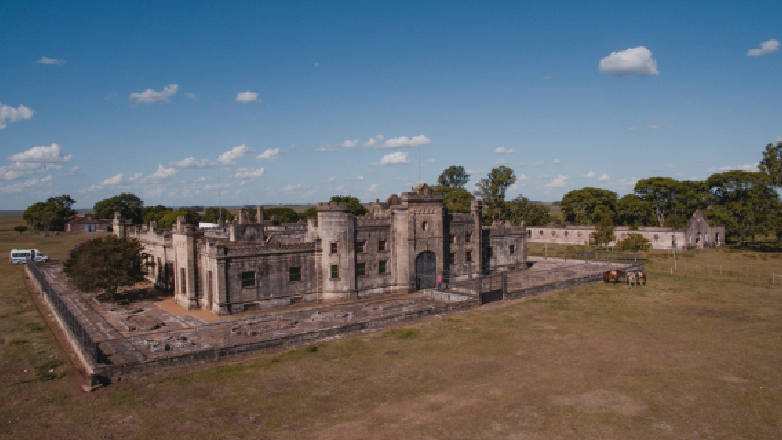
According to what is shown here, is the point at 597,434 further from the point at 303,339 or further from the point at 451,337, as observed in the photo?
the point at 303,339

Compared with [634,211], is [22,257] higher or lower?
lower

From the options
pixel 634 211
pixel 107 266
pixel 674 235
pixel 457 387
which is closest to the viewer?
pixel 457 387

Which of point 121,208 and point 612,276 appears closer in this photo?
point 612,276

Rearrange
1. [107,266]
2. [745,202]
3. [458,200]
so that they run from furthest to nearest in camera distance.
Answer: [458,200] < [745,202] < [107,266]

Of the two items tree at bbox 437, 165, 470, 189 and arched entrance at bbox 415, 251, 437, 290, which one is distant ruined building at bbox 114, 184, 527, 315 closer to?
arched entrance at bbox 415, 251, 437, 290

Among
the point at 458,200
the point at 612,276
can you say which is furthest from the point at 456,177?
the point at 612,276

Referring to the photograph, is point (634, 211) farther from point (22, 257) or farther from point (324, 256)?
point (22, 257)
